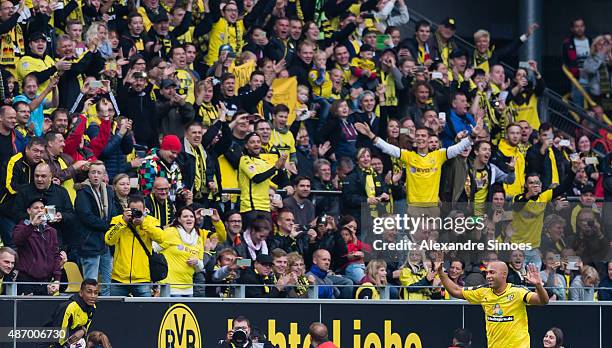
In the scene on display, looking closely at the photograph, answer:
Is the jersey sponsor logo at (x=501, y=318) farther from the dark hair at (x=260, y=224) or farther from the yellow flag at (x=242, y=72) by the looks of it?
the yellow flag at (x=242, y=72)

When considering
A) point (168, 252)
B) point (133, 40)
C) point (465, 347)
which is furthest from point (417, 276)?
point (133, 40)

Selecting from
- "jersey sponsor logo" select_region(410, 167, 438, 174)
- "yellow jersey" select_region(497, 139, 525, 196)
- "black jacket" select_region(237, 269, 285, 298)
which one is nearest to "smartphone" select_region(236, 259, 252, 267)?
"black jacket" select_region(237, 269, 285, 298)

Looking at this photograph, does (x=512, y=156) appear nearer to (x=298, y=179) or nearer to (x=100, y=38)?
(x=298, y=179)

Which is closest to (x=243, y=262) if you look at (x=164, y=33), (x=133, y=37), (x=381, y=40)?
(x=133, y=37)

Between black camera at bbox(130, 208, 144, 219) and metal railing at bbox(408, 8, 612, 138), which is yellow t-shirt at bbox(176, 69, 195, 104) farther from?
metal railing at bbox(408, 8, 612, 138)

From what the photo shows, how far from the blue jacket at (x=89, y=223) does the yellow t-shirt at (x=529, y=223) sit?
5.84 metres

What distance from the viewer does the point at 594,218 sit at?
71.4 feet

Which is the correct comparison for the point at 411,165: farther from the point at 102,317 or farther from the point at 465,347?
the point at 102,317

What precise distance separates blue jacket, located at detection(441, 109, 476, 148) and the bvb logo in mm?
6069

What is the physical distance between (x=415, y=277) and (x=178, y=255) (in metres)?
3.33

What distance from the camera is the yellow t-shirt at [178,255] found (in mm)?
18188

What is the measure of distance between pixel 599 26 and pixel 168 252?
631 inches

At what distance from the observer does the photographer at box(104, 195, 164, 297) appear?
57.8ft

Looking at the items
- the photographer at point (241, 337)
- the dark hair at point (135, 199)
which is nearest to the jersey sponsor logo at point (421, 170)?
the photographer at point (241, 337)
